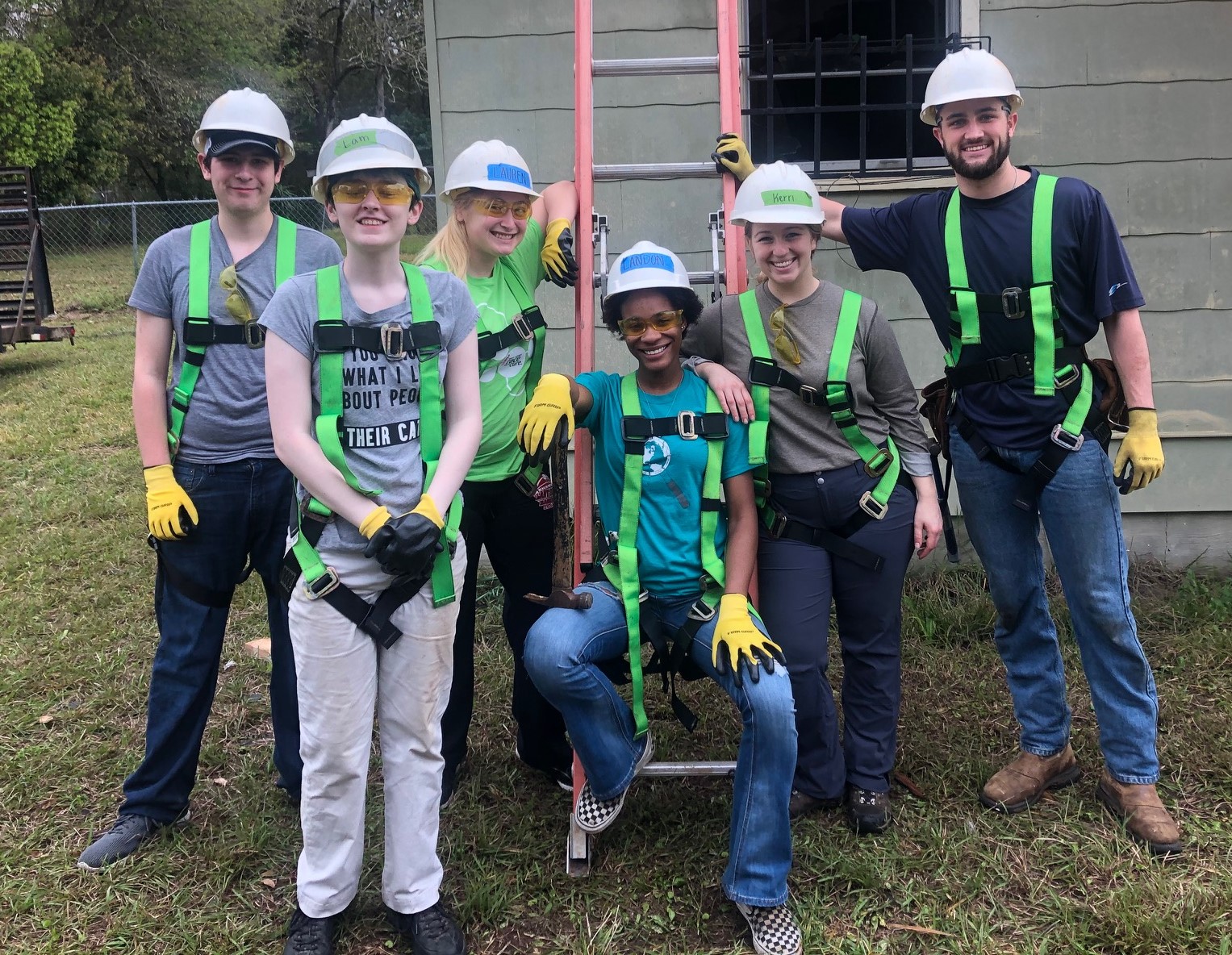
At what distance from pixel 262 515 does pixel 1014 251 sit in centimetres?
242

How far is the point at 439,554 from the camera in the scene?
2656 millimetres

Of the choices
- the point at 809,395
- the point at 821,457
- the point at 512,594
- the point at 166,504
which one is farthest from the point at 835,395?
the point at 166,504

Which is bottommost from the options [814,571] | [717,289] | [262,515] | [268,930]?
[268,930]

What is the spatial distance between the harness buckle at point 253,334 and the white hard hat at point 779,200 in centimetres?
146

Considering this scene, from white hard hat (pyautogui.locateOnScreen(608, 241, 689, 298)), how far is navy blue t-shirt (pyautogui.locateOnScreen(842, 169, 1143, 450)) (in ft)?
2.61

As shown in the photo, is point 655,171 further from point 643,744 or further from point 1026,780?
point 1026,780

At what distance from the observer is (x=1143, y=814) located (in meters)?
3.23

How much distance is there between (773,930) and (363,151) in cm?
231

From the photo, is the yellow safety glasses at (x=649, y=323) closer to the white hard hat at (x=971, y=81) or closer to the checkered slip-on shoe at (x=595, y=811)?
the white hard hat at (x=971, y=81)

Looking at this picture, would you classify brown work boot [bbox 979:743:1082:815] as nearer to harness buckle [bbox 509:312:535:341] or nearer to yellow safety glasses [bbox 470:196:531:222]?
harness buckle [bbox 509:312:535:341]

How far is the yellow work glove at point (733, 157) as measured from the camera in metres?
3.25

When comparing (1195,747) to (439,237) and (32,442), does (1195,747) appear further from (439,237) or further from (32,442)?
(32,442)

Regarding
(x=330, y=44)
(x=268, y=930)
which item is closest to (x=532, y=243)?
(x=268, y=930)

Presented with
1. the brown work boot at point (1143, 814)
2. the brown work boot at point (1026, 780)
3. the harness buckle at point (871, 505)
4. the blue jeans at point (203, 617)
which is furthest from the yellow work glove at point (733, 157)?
the brown work boot at point (1143, 814)
